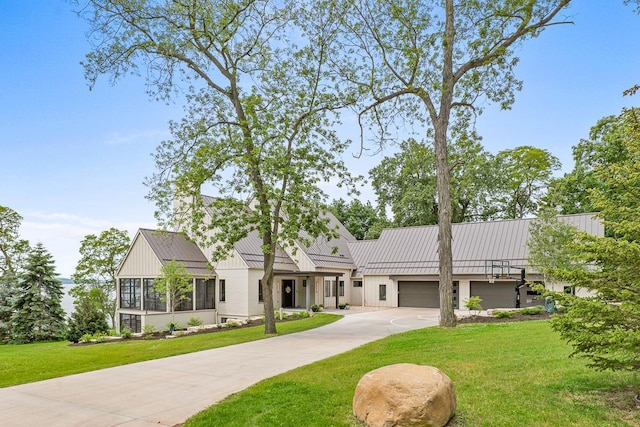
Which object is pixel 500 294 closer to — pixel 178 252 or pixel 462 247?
pixel 462 247

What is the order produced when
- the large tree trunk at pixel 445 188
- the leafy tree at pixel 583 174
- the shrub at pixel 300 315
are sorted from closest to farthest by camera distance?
the large tree trunk at pixel 445 188, the shrub at pixel 300 315, the leafy tree at pixel 583 174

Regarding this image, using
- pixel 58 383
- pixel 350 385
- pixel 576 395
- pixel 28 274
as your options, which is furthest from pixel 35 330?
pixel 576 395

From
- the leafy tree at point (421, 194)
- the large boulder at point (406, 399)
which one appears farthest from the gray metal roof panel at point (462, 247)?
the large boulder at point (406, 399)

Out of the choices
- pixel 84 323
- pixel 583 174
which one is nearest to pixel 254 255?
pixel 84 323

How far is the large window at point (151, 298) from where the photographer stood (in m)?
24.0

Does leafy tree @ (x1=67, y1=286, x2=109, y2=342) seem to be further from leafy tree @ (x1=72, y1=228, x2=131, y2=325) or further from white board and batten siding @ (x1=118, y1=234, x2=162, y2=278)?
leafy tree @ (x1=72, y1=228, x2=131, y2=325)

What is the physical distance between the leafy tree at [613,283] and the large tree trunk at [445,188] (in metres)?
9.20

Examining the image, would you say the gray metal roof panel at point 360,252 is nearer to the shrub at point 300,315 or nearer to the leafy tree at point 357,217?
the shrub at point 300,315

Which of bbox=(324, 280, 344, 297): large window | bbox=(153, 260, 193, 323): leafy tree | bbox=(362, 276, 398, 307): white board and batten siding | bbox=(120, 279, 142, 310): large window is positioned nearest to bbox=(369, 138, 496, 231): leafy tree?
bbox=(362, 276, 398, 307): white board and batten siding

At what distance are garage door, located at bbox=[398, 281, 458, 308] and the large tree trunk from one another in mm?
14195

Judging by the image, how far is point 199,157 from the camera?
48.3 feet

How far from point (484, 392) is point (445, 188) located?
32.1 feet

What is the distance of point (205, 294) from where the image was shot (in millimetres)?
25344

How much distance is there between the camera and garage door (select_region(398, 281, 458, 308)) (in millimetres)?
28717
